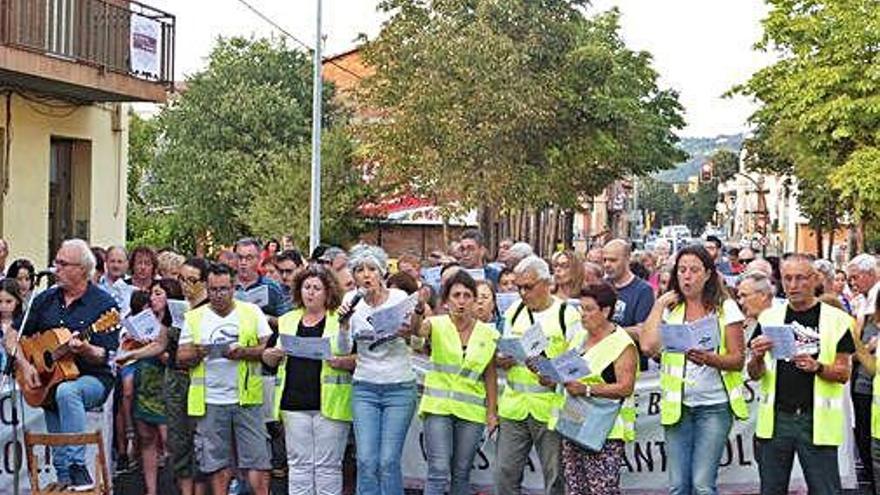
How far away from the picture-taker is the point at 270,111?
55.2m

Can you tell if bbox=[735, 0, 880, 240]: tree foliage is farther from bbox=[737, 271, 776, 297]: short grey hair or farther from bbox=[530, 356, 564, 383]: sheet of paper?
bbox=[530, 356, 564, 383]: sheet of paper

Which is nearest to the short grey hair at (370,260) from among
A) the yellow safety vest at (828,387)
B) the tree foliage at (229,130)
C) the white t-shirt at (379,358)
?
the white t-shirt at (379,358)

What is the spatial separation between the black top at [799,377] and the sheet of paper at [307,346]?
2.92 metres

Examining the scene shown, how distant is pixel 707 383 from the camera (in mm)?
8688

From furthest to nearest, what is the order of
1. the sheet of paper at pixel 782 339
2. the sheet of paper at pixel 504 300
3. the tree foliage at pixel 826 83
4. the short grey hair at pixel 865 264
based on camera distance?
the tree foliage at pixel 826 83
the short grey hair at pixel 865 264
the sheet of paper at pixel 504 300
the sheet of paper at pixel 782 339

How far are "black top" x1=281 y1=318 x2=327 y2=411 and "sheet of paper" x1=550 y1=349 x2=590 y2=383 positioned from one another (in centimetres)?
175

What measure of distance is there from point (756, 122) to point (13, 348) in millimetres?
36612

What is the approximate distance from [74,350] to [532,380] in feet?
9.45

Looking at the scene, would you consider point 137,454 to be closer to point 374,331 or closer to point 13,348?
point 13,348

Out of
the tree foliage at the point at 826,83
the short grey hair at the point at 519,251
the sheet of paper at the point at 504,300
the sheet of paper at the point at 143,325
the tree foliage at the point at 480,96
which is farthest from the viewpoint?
the tree foliage at the point at 826,83

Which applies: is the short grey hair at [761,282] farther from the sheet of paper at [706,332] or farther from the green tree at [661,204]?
the green tree at [661,204]

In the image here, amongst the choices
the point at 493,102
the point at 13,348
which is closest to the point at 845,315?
the point at 13,348

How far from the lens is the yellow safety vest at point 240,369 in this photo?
973 centimetres

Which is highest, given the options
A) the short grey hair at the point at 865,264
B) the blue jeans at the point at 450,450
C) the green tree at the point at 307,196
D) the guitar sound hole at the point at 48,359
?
the green tree at the point at 307,196
